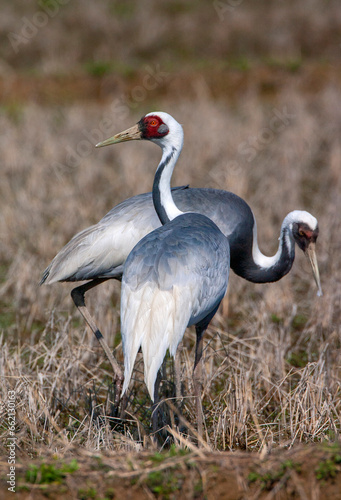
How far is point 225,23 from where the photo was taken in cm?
1750

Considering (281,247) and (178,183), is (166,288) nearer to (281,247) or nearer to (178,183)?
(281,247)

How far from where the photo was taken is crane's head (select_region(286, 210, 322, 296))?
3.86 metres

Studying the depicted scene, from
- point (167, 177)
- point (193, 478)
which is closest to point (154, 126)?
point (167, 177)

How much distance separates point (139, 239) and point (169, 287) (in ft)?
3.60

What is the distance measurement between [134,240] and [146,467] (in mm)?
1784

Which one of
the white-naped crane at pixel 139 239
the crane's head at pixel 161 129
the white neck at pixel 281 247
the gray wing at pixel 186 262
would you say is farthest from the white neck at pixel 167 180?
the white neck at pixel 281 247

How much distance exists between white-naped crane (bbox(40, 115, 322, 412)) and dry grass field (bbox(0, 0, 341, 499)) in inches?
16.4

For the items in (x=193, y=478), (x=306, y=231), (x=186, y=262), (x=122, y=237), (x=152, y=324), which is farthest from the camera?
(x=122, y=237)

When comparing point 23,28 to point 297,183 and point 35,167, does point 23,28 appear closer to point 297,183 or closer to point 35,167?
point 35,167

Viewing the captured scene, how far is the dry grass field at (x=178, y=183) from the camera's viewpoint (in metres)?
2.70

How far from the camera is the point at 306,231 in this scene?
3.88m

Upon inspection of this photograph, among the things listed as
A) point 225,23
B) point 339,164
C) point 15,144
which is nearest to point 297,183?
point 339,164

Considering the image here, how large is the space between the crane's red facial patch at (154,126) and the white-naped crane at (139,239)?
0.10 metres

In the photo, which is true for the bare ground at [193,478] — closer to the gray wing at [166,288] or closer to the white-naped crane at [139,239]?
the gray wing at [166,288]
